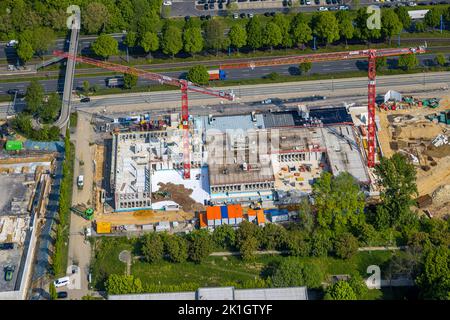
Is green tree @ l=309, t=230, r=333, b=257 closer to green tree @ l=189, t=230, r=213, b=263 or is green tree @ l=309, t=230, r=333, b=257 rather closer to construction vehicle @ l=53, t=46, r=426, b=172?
green tree @ l=189, t=230, r=213, b=263

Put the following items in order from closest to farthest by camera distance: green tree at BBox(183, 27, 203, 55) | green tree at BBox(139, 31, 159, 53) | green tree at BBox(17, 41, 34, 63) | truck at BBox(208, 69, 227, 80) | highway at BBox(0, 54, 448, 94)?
truck at BBox(208, 69, 227, 80) → highway at BBox(0, 54, 448, 94) → green tree at BBox(17, 41, 34, 63) → green tree at BBox(183, 27, 203, 55) → green tree at BBox(139, 31, 159, 53)

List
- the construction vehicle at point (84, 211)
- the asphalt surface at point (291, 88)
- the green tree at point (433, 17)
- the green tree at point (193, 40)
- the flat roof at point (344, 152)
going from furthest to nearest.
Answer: the green tree at point (433, 17) < the green tree at point (193, 40) < the asphalt surface at point (291, 88) < the flat roof at point (344, 152) < the construction vehicle at point (84, 211)

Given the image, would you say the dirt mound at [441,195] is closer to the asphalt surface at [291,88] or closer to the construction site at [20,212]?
the asphalt surface at [291,88]

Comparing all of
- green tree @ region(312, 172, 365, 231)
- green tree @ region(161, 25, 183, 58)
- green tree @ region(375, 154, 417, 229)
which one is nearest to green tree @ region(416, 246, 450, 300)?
green tree @ region(375, 154, 417, 229)

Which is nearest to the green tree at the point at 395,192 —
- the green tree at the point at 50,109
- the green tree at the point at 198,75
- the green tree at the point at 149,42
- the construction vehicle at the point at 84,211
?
the green tree at the point at 198,75

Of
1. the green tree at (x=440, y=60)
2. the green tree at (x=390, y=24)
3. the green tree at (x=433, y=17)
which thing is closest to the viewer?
the green tree at (x=440, y=60)
